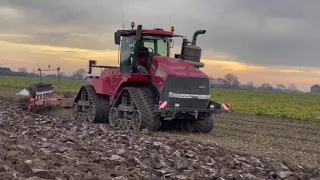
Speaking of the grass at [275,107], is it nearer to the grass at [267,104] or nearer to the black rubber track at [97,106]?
the grass at [267,104]

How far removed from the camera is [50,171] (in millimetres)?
6441

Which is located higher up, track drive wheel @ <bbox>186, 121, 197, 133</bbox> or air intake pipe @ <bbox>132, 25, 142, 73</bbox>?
air intake pipe @ <bbox>132, 25, 142, 73</bbox>

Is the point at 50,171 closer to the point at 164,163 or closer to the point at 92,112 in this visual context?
the point at 164,163

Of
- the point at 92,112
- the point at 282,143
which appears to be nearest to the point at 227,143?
the point at 282,143

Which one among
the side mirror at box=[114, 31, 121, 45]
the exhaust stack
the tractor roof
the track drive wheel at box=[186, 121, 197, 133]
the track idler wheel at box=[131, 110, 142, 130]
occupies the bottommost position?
the track drive wheel at box=[186, 121, 197, 133]

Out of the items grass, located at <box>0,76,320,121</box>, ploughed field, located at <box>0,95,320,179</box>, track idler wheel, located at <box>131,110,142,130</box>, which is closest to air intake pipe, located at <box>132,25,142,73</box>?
track idler wheel, located at <box>131,110,142,130</box>

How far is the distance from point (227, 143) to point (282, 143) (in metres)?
1.96

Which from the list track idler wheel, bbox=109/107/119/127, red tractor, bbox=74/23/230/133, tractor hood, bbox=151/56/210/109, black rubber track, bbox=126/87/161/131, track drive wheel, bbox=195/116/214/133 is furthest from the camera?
track idler wheel, bbox=109/107/119/127

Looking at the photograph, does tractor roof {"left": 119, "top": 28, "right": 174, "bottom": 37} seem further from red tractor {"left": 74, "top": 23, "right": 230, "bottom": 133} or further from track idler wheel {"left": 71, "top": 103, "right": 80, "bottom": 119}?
track idler wheel {"left": 71, "top": 103, "right": 80, "bottom": 119}

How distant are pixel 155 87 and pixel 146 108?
2.71 feet

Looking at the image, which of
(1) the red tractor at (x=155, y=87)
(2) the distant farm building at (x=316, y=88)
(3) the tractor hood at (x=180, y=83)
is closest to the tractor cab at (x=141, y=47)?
(1) the red tractor at (x=155, y=87)

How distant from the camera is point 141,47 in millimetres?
15133

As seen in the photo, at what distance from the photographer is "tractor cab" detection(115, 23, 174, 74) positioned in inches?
585

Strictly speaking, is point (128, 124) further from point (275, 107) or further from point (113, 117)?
point (275, 107)
